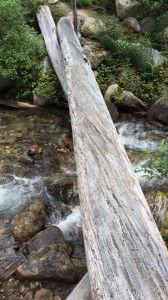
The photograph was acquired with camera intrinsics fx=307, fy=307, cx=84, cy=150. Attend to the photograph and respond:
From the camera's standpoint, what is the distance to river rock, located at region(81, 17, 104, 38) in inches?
370

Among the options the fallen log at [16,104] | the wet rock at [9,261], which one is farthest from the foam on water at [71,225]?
the fallen log at [16,104]

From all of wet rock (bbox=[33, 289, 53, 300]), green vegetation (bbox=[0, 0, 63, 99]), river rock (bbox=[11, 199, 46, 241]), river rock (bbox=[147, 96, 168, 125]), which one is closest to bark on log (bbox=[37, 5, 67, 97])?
green vegetation (bbox=[0, 0, 63, 99])

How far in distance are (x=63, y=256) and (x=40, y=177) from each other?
2.20 metres

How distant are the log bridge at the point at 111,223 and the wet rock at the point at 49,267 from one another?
2.33ft

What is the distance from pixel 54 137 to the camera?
22.8ft

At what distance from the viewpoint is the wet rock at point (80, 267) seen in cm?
372

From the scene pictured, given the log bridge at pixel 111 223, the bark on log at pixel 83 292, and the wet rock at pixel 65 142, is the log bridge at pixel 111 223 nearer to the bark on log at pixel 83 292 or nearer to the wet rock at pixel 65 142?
the bark on log at pixel 83 292

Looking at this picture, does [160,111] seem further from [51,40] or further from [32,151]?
[51,40]

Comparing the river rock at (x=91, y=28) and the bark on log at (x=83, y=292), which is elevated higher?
the river rock at (x=91, y=28)

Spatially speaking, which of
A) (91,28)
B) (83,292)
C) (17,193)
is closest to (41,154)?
(17,193)

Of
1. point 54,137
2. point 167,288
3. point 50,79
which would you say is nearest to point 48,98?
point 50,79

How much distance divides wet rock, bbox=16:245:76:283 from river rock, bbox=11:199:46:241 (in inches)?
18.3

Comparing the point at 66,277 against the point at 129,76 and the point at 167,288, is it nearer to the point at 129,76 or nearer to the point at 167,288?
the point at 167,288

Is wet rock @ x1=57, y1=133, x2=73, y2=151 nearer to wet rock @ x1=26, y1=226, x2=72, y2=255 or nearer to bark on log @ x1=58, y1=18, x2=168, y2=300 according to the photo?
bark on log @ x1=58, y1=18, x2=168, y2=300
